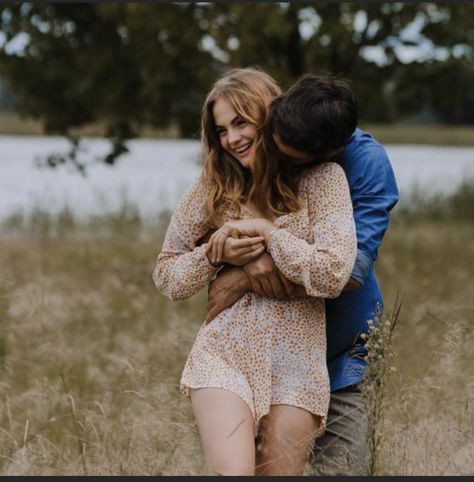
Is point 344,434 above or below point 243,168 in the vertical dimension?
below

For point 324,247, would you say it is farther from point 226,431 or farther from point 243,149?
point 226,431

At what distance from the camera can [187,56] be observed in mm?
12992

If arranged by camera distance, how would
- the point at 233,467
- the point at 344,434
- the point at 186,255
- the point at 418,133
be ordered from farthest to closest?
the point at 418,133, the point at 344,434, the point at 186,255, the point at 233,467

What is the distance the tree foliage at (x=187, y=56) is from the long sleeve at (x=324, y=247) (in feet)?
27.1

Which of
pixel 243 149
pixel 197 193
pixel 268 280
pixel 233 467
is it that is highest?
pixel 243 149

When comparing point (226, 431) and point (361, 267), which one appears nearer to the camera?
point (226, 431)

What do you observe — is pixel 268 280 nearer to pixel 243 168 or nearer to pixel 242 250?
pixel 242 250

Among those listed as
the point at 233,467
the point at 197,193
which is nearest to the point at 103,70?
the point at 197,193

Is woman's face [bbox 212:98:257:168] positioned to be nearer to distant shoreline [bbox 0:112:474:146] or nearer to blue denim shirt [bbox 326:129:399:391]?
blue denim shirt [bbox 326:129:399:391]

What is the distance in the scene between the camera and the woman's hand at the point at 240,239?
3357 millimetres

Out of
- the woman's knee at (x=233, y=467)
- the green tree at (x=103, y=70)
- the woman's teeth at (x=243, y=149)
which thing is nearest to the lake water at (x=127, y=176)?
the green tree at (x=103, y=70)

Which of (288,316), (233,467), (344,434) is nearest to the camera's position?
(233,467)

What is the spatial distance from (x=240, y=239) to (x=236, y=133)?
389mm

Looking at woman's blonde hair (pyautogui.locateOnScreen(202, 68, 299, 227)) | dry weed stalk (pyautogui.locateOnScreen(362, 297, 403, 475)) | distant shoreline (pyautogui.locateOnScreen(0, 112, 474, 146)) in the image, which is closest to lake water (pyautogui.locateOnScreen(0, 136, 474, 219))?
distant shoreline (pyautogui.locateOnScreen(0, 112, 474, 146))
